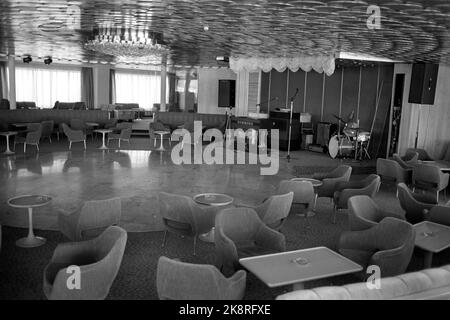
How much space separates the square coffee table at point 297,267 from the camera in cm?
375

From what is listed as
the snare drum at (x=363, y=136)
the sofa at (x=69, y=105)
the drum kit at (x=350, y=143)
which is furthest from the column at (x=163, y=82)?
the snare drum at (x=363, y=136)

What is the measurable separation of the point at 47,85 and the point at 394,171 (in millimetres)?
19675

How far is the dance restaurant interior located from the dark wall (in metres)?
0.05

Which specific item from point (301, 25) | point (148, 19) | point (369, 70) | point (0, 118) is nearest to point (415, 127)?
point (369, 70)

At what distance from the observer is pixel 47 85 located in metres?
23.5

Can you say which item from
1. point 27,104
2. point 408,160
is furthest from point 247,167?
point 27,104

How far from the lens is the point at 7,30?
9.84 meters

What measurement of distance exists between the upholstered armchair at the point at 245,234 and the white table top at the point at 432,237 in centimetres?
157

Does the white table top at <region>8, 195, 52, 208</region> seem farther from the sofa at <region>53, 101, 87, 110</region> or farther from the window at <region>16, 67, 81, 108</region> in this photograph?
the window at <region>16, 67, 81, 108</region>

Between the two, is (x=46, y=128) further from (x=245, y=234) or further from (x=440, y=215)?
(x=440, y=215)

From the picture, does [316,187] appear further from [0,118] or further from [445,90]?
[0,118]

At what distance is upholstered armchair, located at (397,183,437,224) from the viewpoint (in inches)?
256

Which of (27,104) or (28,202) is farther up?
(27,104)
